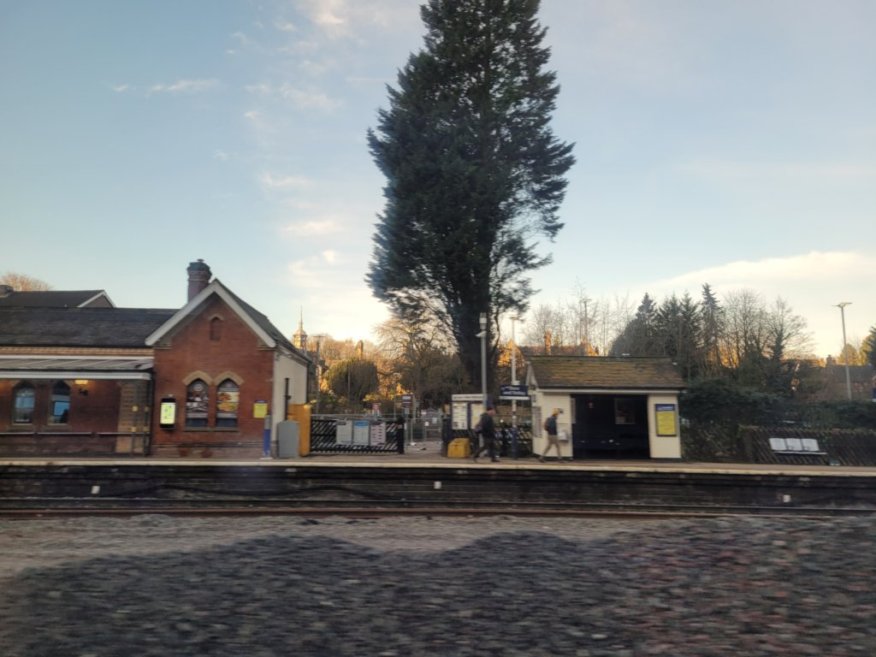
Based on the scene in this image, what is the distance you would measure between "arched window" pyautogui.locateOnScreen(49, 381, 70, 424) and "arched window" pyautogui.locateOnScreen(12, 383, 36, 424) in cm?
83

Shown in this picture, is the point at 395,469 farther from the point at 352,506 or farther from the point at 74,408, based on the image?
Result: the point at 74,408

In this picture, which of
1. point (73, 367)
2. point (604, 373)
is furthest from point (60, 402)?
point (604, 373)

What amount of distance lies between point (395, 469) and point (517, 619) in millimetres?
10614

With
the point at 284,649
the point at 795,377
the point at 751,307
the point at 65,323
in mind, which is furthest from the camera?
the point at 751,307

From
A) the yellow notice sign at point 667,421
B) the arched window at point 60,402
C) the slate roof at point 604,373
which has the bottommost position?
the yellow notice sign at point 667,421

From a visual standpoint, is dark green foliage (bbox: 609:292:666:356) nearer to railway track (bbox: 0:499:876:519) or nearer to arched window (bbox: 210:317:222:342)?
arched window (bbox: 210:317:222:342)

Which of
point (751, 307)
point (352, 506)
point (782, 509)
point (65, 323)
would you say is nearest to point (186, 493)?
point (352, 506)

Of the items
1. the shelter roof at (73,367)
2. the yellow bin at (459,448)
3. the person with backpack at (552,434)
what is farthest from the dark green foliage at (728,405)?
the shelter roof at (73,367)

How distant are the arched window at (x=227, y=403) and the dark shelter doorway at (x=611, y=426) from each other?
46.7 feet

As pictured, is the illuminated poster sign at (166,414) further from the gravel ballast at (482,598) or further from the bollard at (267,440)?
the gravel ballast at (482,598)

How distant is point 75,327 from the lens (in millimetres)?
28969

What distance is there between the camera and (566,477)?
15.1m

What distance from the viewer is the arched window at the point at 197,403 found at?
25.1m

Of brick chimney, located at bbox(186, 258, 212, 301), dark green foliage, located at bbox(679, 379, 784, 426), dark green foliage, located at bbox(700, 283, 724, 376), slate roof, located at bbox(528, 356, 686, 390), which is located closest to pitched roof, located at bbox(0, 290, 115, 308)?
brick chimney, located at bbox(186, 258, 212, 301)
